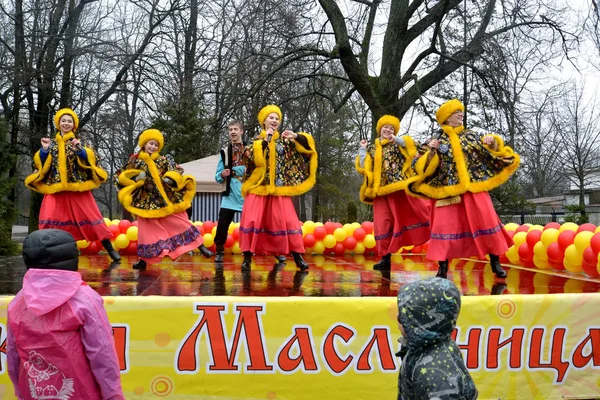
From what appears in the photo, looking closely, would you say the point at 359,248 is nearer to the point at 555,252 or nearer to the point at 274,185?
the point at 274,185

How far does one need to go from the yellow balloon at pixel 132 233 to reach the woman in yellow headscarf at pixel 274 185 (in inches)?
106

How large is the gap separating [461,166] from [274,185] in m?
1.97

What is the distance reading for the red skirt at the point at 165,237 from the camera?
6566mm

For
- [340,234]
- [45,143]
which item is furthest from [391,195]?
[45,143]

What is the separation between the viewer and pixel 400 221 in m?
6.56

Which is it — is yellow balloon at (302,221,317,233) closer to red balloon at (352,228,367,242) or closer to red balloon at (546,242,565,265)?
red balloon at (352,228,367,242)

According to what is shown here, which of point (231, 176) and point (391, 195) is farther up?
point (231, 176)

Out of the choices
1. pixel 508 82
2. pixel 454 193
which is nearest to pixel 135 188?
pixel 454 193

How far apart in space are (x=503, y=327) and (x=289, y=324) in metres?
1.36

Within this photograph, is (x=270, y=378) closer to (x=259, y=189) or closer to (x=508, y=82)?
(x=259, y=189)

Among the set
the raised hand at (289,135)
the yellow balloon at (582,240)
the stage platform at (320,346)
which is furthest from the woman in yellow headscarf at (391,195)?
the stage platform at (320,346)

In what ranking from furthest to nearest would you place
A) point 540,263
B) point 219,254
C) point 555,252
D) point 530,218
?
point 530,218
point 219,254
point 540,263
point 555,252

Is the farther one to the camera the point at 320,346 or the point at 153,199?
the point at 153,199

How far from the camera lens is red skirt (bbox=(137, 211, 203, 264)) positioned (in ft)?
21.5
